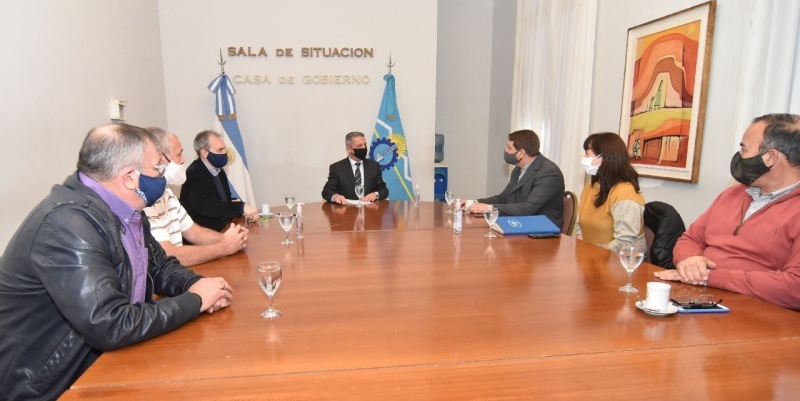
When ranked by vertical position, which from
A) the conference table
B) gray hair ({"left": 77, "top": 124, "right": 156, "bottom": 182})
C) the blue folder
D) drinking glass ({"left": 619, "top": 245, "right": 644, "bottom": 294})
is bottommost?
the conference table

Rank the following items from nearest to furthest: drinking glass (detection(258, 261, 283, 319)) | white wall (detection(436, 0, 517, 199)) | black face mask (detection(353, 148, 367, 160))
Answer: drinking glass (detection(258, 261, 283, 319)) → black face mask (detection(353, 148, 367, 160)) → white wall (detection(436, 0, 517, 199))

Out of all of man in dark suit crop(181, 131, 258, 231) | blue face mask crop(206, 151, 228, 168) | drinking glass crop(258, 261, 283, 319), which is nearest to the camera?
drinking glass crop(258, 261, 283, 319)

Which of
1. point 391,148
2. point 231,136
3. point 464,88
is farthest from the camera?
point 464,88

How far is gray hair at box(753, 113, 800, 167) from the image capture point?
178cm

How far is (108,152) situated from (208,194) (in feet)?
6.15

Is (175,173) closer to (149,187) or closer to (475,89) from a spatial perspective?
(149,187)

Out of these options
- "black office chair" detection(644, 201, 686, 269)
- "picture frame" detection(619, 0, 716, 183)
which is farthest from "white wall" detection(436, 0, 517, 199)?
"black office chair" detection(644, 201, 686, 269)

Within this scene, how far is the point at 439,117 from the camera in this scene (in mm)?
6289

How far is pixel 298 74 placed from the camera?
17.0 ft

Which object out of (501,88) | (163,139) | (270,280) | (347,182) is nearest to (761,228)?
(270,280)

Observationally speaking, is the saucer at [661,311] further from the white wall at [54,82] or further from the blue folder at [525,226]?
the white wall at [54,82]

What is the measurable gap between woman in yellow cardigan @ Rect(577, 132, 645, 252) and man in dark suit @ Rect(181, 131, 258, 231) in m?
2.19

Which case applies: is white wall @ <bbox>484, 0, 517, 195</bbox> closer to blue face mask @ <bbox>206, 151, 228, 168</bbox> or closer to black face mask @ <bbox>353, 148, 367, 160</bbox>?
black face mask @ <bbox>353, 148, 367, 160</bbox>

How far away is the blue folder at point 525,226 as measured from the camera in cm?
256
